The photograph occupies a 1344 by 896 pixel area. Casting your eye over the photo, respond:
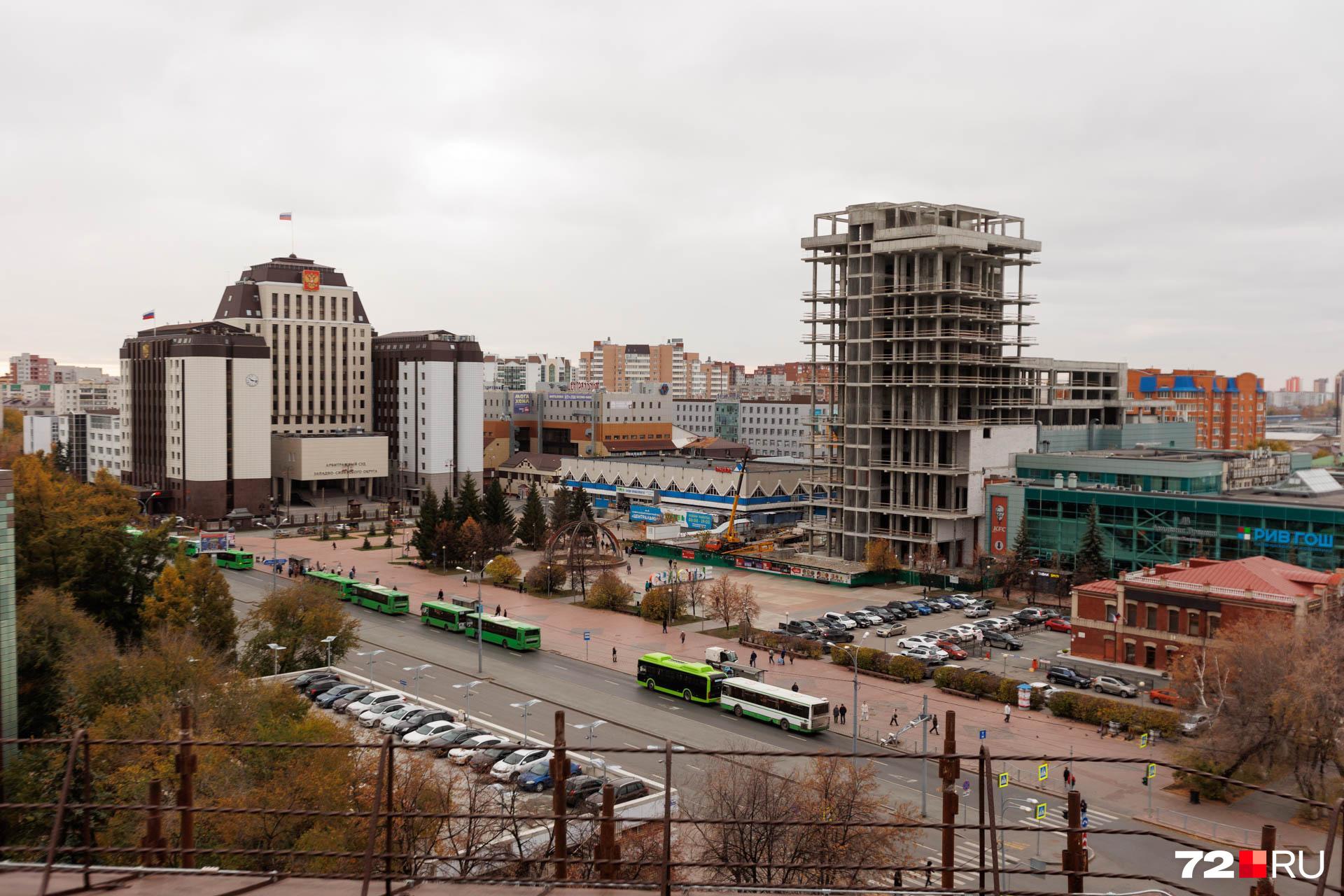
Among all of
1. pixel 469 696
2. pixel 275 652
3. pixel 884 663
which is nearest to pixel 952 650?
pixel 884 663

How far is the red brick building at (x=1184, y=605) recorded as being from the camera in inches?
A: 1336

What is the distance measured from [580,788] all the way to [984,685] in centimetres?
1636

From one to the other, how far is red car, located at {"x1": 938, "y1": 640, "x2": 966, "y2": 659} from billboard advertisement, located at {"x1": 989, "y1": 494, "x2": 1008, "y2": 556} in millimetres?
18378

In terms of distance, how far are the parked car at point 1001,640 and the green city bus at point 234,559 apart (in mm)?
41397

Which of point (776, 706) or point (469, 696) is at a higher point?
point (776, 706)

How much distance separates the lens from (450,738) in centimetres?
2766

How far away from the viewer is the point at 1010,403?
6288cm

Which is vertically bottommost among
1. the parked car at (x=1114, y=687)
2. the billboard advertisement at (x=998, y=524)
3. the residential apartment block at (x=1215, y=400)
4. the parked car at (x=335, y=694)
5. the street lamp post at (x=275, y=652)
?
the parked car at (x=1114, y=687)

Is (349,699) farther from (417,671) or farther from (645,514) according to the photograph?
(645,514)

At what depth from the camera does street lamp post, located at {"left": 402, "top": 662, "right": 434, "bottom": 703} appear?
109 feet

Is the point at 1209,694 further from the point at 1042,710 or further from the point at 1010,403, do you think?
the point at 1010,403

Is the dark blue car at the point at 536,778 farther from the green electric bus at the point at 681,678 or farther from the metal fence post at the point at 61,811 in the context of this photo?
the metal fence post at the point at 61,811

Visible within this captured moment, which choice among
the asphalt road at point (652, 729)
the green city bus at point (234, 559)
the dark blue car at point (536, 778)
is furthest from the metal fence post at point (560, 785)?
the green city bus at point (234, 559)

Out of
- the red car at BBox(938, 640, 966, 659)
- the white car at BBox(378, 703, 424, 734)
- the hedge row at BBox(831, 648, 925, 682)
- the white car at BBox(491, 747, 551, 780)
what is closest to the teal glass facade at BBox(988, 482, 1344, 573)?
the red car at BBox(938, 640, 966, 659)
